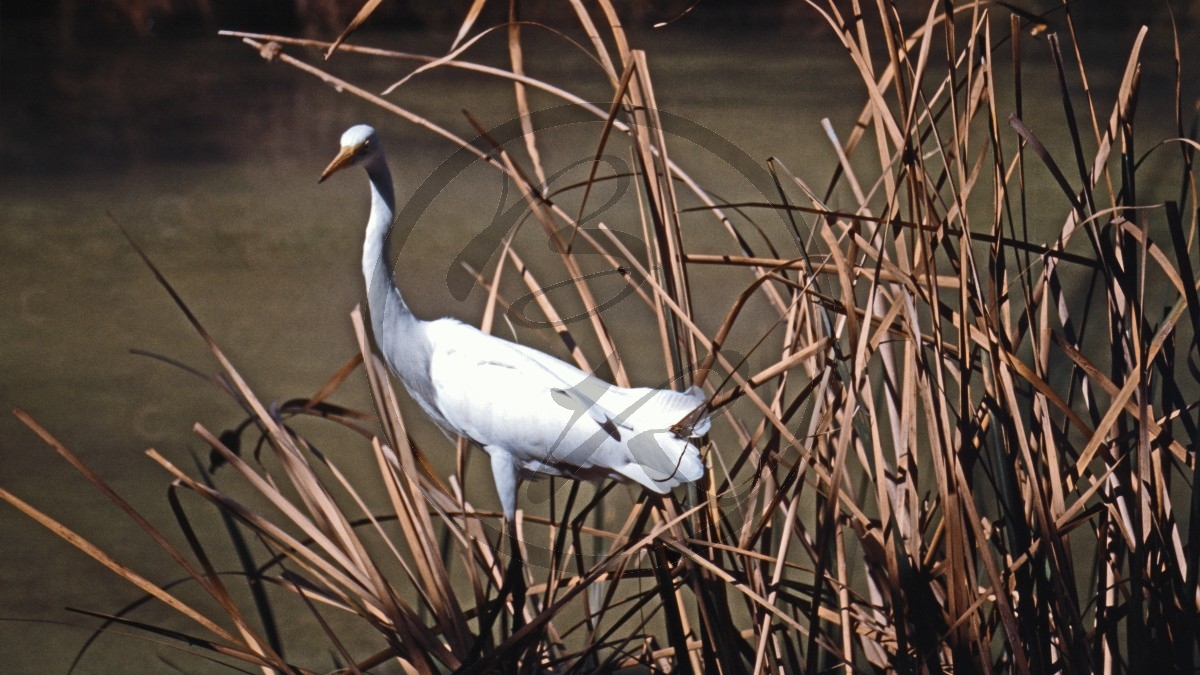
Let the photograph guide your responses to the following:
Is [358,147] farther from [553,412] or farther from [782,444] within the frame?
[782,444]

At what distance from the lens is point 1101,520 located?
0.72 meters

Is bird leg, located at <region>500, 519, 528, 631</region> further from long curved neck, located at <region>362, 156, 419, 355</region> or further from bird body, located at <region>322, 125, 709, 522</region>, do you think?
long curved neck, located at <region>362, 156, 419, 355</region>

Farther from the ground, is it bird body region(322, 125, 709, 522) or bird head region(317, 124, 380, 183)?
bird head region(317, 124, 380, 183)

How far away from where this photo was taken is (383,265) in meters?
0.72

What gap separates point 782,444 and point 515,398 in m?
0.21

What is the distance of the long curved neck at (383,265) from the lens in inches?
28.4

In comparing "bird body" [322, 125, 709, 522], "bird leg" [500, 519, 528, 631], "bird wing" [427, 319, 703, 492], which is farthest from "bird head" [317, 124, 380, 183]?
"bird leg" [500, 519, 528, 631]

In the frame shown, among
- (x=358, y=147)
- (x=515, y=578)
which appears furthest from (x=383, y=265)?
(x=515, y=578)

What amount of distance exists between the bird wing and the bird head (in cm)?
13

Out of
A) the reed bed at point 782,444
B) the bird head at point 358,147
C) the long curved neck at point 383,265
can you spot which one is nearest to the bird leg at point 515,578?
the reed bed at point 782,444

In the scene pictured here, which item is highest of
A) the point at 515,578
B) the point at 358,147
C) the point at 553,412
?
the point at 358,147

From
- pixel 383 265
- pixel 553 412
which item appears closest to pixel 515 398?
pixel 553 412

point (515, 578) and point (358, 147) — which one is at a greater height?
point (358, 147)

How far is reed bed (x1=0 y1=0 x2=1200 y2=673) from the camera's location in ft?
2.15
